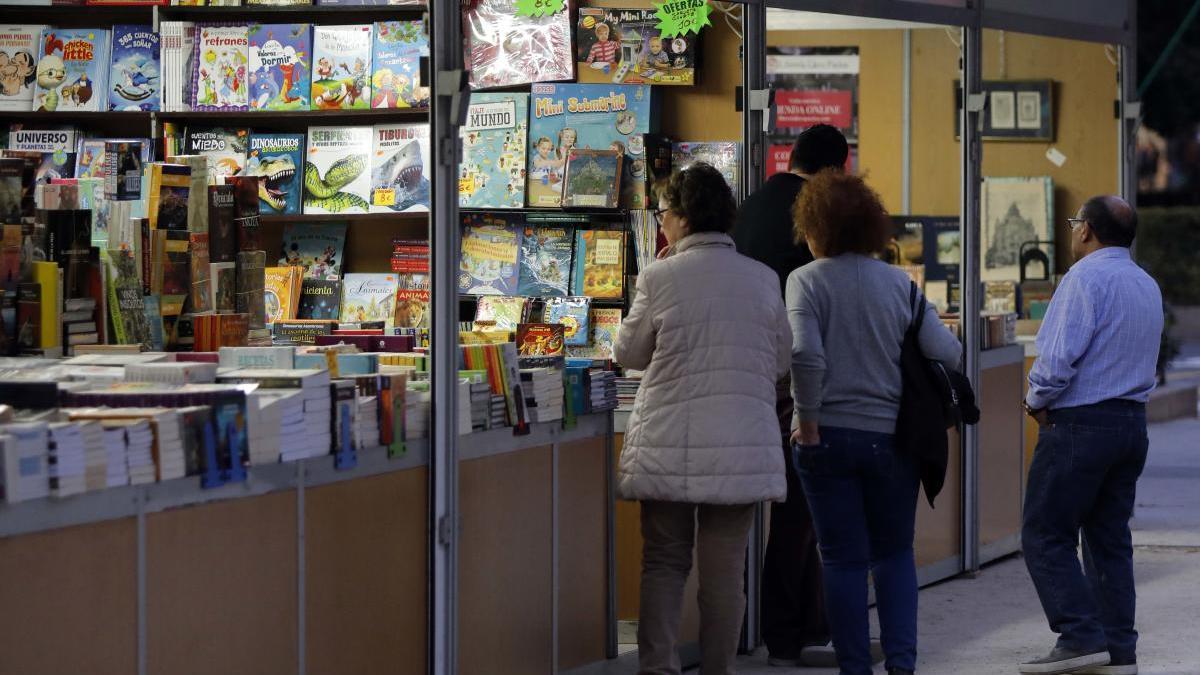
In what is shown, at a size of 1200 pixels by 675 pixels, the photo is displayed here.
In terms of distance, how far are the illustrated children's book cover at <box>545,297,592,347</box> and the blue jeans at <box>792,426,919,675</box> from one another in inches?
64.6

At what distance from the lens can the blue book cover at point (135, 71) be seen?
683 cm

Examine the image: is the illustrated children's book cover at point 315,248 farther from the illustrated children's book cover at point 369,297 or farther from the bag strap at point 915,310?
the bag strap at point 915,310

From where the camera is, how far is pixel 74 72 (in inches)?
269

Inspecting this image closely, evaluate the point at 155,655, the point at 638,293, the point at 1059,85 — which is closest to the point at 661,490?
the point at 638,293

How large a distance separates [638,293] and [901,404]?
0.85 m

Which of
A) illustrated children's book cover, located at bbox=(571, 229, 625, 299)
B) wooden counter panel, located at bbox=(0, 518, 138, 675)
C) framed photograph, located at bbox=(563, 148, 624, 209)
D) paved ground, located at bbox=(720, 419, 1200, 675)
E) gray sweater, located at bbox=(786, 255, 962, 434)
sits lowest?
paved ground, located at bbox=(720, 419, 1200, 675)

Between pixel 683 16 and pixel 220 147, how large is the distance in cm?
198

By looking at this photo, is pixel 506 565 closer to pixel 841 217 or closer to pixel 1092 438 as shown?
pixel 841 217

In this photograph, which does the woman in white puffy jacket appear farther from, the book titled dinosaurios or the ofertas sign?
the ofertas sign

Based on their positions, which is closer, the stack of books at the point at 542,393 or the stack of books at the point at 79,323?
the stack of books at the point at 79,323

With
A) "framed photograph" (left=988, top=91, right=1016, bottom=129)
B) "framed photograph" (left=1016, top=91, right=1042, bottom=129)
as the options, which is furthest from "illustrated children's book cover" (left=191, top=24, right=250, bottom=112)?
"framed photograph" (left=1016, top=91, right=1042, bottom=129)

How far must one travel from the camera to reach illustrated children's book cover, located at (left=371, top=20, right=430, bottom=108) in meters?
6.80

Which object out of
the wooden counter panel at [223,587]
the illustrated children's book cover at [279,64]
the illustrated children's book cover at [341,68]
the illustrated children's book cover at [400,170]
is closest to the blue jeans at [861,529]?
the wooden counter panel at [223,587]

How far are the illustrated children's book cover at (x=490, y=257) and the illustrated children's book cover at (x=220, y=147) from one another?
3.20 ft
